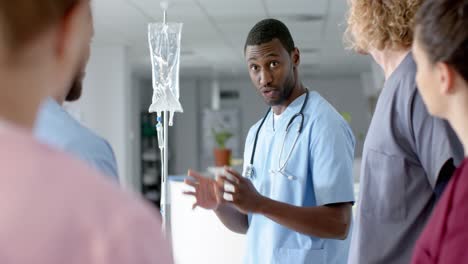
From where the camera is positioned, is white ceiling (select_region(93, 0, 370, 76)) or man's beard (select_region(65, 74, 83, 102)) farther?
white ceiling (select_region(93, 0, 370, 76))

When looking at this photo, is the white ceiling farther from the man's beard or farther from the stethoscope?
the man's beard

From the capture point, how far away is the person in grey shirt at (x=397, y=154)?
116 cm

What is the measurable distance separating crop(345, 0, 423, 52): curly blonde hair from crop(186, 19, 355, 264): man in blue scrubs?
16.5 inches

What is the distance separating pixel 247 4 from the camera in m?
5.38

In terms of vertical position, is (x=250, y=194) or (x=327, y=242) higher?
(x=250, y=194)

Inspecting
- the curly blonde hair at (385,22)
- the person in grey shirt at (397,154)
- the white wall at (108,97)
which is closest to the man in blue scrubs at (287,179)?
the person in grey shirt at (397,154)

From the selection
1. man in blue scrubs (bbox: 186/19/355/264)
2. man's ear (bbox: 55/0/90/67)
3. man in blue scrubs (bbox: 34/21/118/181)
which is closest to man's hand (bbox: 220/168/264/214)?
man in blue scrubs (bbox: 186/19/355/264)

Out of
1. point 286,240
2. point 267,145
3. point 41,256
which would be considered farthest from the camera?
point 267,145

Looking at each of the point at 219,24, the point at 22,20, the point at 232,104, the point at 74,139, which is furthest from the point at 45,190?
the point at 232,104

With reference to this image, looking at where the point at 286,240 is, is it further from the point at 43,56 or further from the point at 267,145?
the point at 43,56

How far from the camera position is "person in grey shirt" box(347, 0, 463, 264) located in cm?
116

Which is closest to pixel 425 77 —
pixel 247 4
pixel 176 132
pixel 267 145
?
pixel 267 145

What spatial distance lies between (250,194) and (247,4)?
13.4 ft

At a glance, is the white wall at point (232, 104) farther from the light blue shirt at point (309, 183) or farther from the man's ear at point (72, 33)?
the man's ear at point (72, 33)
